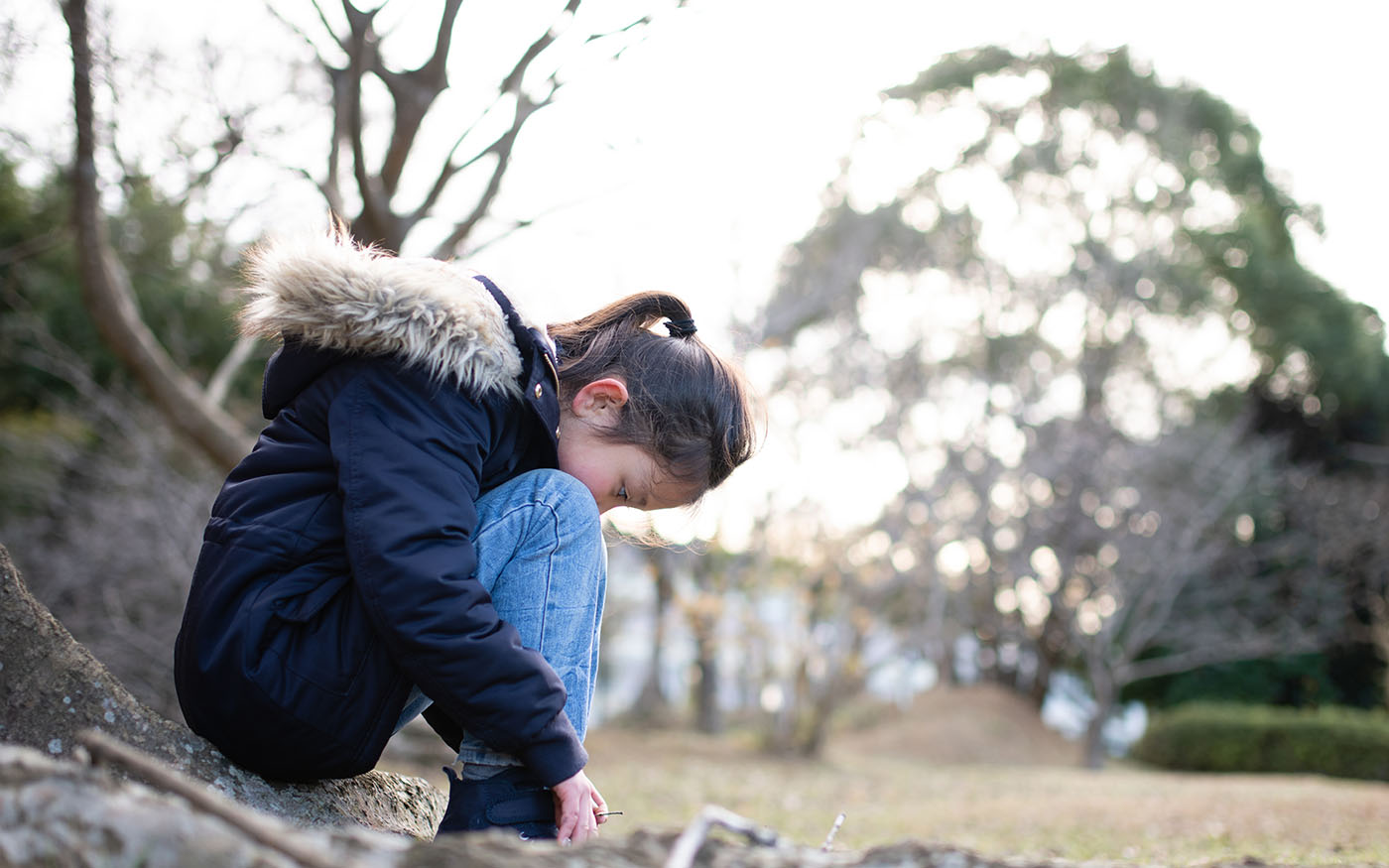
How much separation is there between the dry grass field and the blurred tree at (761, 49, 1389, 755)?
325 centimetres

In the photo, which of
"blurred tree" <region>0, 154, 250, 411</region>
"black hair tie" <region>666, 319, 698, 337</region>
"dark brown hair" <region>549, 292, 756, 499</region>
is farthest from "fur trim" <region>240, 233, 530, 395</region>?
"blurred tree" <region>0, 154, 250, 411</region>

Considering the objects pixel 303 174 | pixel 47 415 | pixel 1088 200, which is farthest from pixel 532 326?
pixel 1088 200

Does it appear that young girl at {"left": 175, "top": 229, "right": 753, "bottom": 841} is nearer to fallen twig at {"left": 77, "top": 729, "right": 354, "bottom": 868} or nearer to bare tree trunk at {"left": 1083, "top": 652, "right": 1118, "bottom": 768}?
fallen twig at {"left": 77, "top": 729, "right": 354, "bottom": 868}

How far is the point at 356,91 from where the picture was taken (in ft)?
14.8

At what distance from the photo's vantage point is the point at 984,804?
21.5 ft

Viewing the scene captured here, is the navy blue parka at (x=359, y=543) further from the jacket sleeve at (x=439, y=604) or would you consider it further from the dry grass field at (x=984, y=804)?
the dry grass field at (x=984, y=804)

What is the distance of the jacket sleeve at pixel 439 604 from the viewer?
145cm

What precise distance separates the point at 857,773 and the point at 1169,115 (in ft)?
40.1

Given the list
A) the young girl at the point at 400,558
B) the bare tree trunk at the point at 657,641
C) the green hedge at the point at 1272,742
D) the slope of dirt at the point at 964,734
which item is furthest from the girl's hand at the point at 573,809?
the green hedge at the point at 1272,742

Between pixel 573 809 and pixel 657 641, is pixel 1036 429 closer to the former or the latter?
pixel 657 641

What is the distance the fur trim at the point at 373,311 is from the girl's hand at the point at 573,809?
610 mm

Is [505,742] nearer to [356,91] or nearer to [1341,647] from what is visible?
[356,91]

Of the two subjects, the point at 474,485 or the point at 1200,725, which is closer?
the point at 474,485

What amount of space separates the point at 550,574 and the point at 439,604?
206 millimetres
